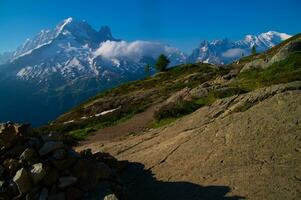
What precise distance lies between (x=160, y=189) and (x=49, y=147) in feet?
16.3

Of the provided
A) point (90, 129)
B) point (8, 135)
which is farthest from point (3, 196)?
point (90, 129)

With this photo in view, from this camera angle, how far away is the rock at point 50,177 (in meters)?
16.0

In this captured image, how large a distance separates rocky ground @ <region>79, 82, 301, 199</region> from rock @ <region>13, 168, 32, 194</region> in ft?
14.7

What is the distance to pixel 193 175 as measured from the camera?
699 inches

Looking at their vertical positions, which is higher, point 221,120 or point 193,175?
point 221,120

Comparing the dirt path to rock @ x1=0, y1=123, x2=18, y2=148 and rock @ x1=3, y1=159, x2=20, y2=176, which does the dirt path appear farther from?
rock @ x1=3, y1=159, x2=20, y2=176

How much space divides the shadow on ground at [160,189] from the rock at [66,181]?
2631mm

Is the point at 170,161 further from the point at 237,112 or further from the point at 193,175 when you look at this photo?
the point at 237,112

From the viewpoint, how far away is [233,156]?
1811 cm

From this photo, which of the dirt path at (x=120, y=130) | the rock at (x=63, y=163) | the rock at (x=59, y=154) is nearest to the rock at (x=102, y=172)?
the rock at (x=63, y=163)

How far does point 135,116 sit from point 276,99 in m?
26.7

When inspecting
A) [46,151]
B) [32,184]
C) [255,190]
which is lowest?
[255,190]

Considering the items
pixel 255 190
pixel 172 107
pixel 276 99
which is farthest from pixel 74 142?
pixel 255 190

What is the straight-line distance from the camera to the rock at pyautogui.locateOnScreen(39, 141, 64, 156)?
17.1 metres
